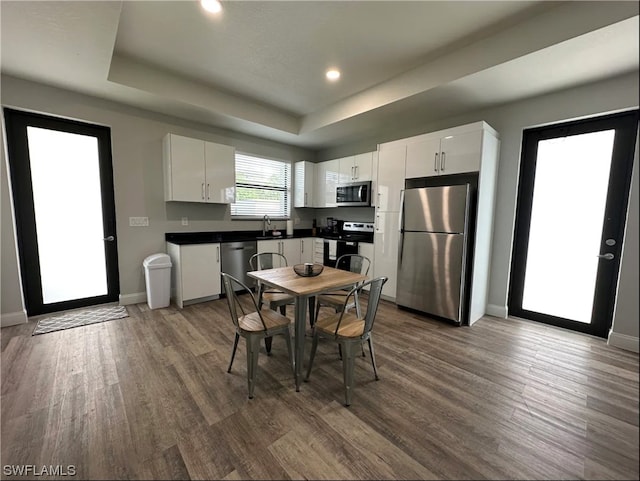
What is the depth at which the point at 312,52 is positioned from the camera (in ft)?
8.70

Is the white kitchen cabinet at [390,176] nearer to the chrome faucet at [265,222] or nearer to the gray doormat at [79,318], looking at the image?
the chrome faucet at [265,222]

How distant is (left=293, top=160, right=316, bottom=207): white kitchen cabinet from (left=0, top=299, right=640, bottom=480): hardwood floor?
314cm

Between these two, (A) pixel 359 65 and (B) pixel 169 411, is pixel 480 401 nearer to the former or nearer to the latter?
(B) pixel 169 411

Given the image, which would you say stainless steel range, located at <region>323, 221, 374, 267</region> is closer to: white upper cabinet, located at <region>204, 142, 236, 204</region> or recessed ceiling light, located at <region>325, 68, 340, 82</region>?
white upper cabinet, located at <region>204, 142, 236, 204</region>

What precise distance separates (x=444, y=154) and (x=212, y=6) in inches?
106

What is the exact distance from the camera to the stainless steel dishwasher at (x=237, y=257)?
3.91 m

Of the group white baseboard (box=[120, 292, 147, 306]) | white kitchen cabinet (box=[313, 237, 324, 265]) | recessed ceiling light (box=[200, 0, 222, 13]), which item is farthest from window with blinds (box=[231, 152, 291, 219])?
recessed ceiling light (box=[200, 0, 222, 13])

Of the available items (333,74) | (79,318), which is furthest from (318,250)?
(79,318)

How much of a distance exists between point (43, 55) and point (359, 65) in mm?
2939

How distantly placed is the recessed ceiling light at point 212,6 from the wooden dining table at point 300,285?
2.18 metres

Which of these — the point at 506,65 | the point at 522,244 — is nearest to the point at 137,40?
the point at 506,65

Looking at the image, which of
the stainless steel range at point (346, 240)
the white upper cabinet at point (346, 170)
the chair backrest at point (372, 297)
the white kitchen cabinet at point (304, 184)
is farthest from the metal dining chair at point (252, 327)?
the white kitchen cabinet at point (304, 184)

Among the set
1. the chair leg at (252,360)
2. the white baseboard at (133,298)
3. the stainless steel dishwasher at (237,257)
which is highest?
the stainless steel dishwasher at (237,257)

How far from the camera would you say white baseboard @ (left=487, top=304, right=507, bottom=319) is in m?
3.26
